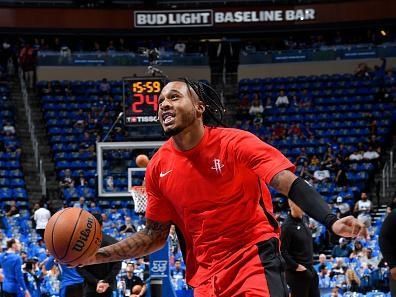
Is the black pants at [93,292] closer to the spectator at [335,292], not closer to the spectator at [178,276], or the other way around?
the spectator at [178,276]

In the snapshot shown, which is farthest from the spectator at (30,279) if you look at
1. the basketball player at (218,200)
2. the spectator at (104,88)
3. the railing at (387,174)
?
the spectator at (104,88)

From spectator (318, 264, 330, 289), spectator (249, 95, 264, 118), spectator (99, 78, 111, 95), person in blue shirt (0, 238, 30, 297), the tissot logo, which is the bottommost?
spectator (318, 264, 330, 289)

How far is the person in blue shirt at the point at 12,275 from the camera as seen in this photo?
441 inches

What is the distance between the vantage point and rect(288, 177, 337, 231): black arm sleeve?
3.58 m

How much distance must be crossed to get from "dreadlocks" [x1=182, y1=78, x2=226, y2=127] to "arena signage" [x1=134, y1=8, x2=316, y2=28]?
23357mm

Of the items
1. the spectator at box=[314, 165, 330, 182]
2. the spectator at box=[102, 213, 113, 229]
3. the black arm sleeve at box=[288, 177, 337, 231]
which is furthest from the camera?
the spectator at box=[314, 165, 330, 182]

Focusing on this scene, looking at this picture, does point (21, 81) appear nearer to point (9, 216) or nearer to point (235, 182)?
point (9, 216)

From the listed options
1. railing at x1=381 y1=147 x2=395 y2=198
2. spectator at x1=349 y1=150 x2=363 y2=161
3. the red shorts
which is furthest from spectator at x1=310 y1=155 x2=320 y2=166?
the red shorts

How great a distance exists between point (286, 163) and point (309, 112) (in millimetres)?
22414

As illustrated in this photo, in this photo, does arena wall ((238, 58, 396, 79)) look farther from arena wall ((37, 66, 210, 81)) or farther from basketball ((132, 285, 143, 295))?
basketball ((132, 285, 143, 295))

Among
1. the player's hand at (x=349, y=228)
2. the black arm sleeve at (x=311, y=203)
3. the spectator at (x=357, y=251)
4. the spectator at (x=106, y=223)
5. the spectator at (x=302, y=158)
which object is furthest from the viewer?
the spectator at (x=302, y=158)

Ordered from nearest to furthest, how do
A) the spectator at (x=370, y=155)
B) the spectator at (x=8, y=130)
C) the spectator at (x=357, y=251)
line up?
the spectator at (x=357, y=251) → the spectator at (x=370, y=155) → the spectator at (x=8, y=130)

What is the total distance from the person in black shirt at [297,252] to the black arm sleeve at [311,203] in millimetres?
4863

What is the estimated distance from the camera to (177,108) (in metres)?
4.21
